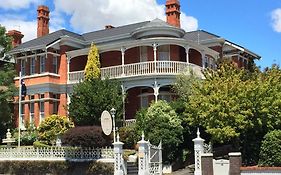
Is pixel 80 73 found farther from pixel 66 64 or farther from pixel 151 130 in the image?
pixel 151 130

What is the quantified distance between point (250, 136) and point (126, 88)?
11.4 m

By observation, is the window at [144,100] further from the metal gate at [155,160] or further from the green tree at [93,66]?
the metal gate at [155,160]

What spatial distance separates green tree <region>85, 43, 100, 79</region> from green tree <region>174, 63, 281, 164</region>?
10.8 metres

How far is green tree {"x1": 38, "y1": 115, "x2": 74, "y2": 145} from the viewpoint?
34125mm

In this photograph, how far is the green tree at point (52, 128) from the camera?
3412 centimetres

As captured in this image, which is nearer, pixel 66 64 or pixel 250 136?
pixel 250 136

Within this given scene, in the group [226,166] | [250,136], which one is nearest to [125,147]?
[250,136]

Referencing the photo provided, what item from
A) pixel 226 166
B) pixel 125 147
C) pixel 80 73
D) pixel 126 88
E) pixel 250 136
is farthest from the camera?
pixel 80 73

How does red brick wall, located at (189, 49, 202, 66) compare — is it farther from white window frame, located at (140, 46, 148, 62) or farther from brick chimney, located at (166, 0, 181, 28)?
brick chimney, located at (166, 0, 181, 28)

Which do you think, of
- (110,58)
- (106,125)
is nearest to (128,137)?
(106,125)

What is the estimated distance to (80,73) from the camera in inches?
1503

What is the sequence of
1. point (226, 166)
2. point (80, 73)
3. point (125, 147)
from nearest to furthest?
point (226, 166) → point (125, 147) → point (80, 73)

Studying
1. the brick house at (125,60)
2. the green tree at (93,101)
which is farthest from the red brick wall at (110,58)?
the green tree at (93,101)

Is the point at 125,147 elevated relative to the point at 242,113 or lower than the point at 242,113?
lower
